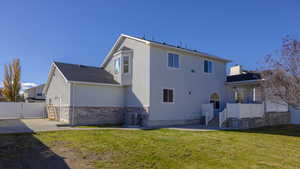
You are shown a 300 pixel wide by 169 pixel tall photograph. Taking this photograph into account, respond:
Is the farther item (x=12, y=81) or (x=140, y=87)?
(x=12, y=81)

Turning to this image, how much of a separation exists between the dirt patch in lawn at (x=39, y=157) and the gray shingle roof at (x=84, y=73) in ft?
25.9

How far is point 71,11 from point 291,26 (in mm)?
16729

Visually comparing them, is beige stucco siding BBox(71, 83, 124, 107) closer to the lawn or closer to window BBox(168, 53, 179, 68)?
window BBox(168, 53, 179, 68)

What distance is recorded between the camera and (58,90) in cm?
1745

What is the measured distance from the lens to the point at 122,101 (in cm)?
1675

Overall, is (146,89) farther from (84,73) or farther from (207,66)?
(207,66)

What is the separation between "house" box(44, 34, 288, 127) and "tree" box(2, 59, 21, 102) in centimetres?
1595

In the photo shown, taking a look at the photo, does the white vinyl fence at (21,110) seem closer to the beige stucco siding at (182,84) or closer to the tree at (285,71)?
the beige stucco siding at (182,84)

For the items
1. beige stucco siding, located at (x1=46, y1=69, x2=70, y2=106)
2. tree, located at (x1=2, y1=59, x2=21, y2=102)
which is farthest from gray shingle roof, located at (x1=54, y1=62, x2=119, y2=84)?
tree, located at (x1=2, y1=59, x2=21, y2=102)

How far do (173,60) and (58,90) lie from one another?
Answer: 1043 cm

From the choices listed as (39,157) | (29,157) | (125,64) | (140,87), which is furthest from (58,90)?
(39,157)

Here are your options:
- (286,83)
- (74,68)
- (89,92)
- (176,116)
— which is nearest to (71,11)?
(74,68)

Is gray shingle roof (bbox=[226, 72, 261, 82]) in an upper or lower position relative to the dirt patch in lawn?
upper

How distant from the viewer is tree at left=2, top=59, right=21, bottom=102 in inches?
1170
